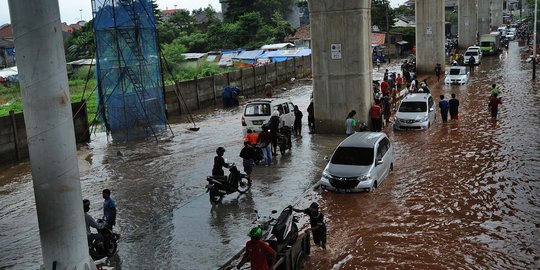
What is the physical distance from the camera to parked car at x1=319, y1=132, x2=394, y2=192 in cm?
1442

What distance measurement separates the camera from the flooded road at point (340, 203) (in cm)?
1073

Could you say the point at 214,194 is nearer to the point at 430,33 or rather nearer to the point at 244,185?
the point at 244,185

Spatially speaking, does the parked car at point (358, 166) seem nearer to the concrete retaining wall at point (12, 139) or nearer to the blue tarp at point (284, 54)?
the concrete retaining wall at point (12, 139)

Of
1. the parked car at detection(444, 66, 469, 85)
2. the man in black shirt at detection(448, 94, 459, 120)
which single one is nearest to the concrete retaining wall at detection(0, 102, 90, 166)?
the man in black shirt at detection(448, 94, 459, 120)

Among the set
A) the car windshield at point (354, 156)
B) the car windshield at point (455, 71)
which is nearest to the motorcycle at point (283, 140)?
the car windshield at point (354, 156)

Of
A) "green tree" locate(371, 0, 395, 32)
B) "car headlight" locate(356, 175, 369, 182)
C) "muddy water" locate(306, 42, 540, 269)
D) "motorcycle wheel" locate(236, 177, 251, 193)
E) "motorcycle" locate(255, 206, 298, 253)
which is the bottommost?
"muddy water" locate(306, 42, 540, 269)

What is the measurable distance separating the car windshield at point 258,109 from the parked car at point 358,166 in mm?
7184

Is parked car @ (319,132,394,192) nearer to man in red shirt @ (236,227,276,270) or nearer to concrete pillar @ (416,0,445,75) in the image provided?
man in red shirt @ (236,227,276,270)

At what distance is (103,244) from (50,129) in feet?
12.9

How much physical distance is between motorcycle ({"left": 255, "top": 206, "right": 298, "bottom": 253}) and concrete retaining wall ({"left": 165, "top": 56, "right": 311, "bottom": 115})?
1964 cm

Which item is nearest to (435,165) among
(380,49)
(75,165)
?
(75,165)

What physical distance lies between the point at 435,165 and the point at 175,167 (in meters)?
8.44

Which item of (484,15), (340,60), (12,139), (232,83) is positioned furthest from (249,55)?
(484,15)

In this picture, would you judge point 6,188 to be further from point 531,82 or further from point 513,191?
point 531,82
